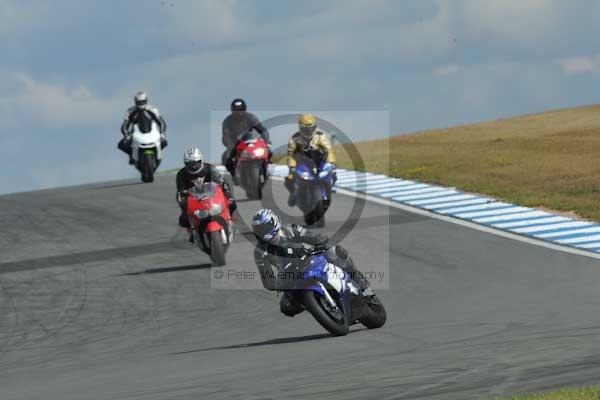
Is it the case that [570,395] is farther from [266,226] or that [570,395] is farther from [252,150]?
[252,150]

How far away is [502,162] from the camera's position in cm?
3231

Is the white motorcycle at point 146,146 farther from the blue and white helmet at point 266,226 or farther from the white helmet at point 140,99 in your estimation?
the blue and white helmet at point 266,226

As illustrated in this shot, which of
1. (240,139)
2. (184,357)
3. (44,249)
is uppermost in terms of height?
(240,139)

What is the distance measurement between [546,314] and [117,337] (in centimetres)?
496

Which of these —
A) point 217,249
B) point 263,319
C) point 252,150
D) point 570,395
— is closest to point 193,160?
point 217,249

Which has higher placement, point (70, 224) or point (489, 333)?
point (70, 224)

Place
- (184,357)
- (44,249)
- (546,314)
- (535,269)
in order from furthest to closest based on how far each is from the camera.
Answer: (44,249) < (535,269) < (546,314) < (184,357)

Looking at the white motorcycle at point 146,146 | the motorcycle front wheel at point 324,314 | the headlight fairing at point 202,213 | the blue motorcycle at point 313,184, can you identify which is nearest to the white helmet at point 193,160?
the headlight fairing at point 202,213

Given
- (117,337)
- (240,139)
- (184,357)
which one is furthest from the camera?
(240,139)

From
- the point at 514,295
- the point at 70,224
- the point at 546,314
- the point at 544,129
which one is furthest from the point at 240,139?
the point at 544,129

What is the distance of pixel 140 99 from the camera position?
27953 millimetres

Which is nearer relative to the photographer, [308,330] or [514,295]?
[308,330]

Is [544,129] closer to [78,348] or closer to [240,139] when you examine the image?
[240,139]

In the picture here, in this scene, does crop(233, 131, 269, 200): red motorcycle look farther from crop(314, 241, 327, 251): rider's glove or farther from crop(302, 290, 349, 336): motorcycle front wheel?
crop(302, 290, 349, 336): motorcycle front wheel
